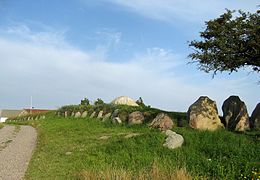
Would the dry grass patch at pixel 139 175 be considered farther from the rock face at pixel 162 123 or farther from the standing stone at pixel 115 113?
the standing stone at pixel 115 113

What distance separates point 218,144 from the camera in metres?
11.7

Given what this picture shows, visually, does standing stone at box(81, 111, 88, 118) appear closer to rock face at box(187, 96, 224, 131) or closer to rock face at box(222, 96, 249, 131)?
rock face at box(187, 96, 224, 131)

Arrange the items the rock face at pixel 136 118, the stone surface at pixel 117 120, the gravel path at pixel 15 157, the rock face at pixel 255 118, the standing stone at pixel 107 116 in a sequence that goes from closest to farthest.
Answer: the gravel path at pixel 15 157
the rock face at pixel 255 118
the rock face at pixel 136 118
the stone surface at pixel 117 120
the standing stone at pixel 107 116

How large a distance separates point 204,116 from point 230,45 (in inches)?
137

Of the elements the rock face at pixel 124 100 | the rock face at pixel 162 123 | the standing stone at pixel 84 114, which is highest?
the rock face at pixel 124 100

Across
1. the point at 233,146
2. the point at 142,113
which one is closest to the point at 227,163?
the point at 233,146

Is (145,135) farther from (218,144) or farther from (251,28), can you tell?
(251,28)

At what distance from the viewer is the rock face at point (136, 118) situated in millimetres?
18147

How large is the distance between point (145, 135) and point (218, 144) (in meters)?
2.70

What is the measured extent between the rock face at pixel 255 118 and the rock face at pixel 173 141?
165 inches

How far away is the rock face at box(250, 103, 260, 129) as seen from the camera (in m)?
15.0

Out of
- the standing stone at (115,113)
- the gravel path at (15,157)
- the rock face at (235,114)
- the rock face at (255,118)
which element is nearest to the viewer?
the gravel path at (15,157)

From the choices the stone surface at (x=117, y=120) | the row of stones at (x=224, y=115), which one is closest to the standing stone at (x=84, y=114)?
the stone surface at (x=117, y=120)

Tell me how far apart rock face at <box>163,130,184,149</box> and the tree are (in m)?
2.64
